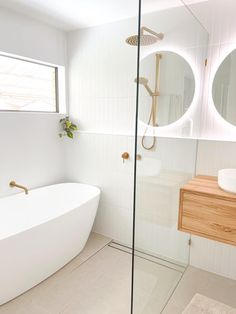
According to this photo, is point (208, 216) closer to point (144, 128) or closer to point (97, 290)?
point (144, 128)

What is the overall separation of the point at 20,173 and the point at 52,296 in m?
1.31

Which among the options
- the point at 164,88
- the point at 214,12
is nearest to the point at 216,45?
the point at 214,12

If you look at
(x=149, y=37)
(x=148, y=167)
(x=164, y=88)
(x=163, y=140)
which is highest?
(x=149, y=37)

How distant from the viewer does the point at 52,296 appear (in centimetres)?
196

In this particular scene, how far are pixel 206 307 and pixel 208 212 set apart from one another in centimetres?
78

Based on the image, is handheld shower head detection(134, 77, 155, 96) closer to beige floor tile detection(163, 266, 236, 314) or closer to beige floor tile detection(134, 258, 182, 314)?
beige floor tile detection(134, 258, 182, 314)

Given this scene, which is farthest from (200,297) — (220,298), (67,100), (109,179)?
(67,100)

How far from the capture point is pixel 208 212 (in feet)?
5.90

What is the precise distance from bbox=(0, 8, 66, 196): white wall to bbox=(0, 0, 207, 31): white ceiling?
142 millimetres

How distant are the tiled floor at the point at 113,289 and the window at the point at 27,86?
5.98 ft

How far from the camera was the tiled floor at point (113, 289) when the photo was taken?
1.69 meters

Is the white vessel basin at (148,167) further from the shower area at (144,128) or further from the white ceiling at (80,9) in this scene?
the white ceiling at (80,9)

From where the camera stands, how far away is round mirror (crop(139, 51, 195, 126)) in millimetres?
1471

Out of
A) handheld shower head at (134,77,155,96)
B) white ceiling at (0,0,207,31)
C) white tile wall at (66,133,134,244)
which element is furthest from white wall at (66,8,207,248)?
handheld shower head at (134,77,155,96)
